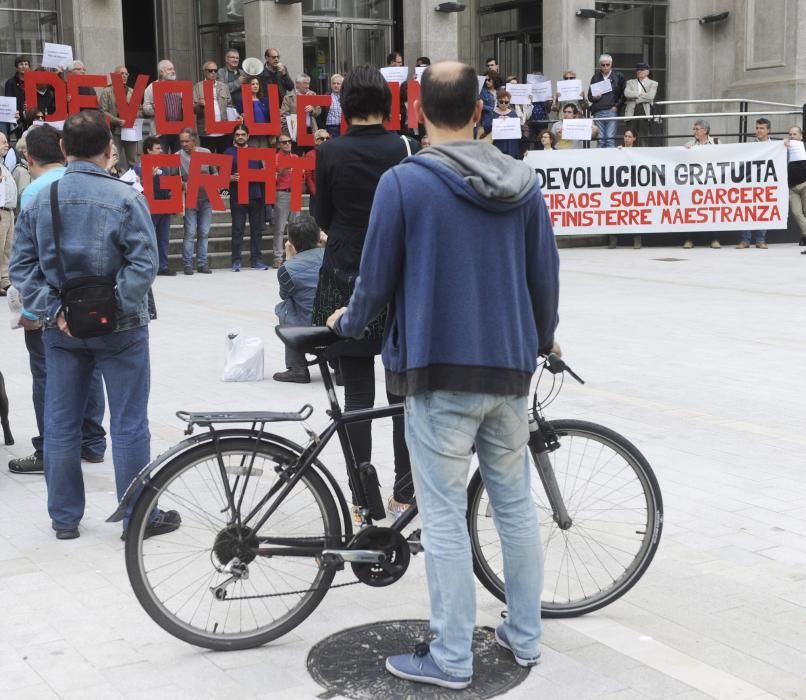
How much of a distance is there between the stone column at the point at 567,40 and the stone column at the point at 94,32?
841cm

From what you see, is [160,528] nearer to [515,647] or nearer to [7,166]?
[515,647]

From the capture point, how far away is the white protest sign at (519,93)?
19.9m

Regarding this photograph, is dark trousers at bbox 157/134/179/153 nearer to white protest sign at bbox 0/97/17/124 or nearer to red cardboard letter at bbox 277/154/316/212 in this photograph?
red cardboard letter at bbox 277/154/316/212

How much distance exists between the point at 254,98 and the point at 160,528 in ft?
47.2

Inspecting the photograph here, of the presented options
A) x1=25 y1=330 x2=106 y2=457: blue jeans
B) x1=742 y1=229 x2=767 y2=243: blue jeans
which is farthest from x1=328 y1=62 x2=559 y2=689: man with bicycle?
x1=742 y1=229 x2=767 y2=243: blue jeans

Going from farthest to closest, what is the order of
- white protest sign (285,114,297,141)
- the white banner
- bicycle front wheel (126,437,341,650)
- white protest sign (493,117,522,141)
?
white protest sign (493,117,522,141) < the white banner < white protest sign (285,114,297,141) < bicycle front wheel (126,437,341,650)

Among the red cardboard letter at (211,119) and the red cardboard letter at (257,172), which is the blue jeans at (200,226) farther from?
the red cardboard letter at (211,119)

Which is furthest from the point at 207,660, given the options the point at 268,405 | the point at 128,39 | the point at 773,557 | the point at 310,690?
the point at 128,39

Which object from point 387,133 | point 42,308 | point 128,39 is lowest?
point 42,308

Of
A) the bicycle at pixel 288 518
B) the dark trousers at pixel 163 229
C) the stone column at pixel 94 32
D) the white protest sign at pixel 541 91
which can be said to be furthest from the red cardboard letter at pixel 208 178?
the bicycle at pixel 288 518

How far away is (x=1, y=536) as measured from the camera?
5.34 metres

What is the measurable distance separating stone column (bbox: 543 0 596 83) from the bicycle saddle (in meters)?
20.4

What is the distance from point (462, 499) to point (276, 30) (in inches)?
725

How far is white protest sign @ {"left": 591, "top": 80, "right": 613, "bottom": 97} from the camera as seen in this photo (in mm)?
21062
